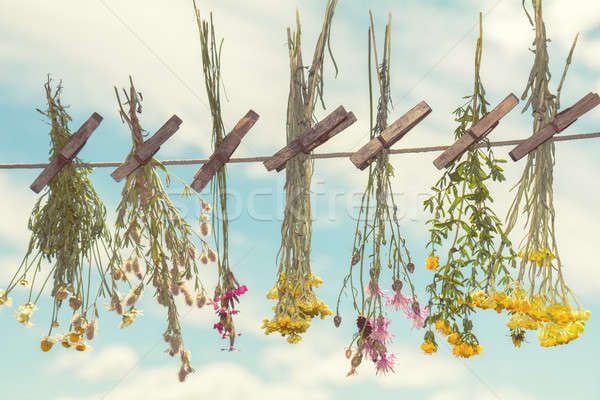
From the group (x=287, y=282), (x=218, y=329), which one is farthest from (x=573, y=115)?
(x=218, y=329)

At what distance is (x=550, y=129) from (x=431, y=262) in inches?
29.7

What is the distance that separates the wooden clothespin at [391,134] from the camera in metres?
2.54

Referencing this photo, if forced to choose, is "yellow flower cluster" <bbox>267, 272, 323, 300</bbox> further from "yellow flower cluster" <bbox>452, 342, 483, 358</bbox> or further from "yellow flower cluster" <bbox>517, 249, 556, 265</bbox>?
"yellow flower cluster" <bbox>517, 249, 556, 265</bbox>

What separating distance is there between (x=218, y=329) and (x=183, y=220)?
80cm

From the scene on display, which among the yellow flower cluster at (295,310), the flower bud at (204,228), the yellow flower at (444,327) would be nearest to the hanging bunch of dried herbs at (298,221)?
the yellow flower cluster at (295,310)

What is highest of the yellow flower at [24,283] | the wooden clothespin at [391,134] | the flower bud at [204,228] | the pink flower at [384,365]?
the flower bud at [204,228]

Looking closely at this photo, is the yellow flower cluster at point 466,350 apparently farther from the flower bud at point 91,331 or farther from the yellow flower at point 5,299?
the yellow flower at point 5,299

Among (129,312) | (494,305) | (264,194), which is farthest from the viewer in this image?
(264,194)

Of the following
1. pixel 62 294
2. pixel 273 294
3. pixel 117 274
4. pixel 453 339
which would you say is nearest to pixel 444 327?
pixel 453 339

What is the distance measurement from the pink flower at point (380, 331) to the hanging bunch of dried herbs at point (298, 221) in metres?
0.20

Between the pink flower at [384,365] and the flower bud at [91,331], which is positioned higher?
the flower bud at [91,331]

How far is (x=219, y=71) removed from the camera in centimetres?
277

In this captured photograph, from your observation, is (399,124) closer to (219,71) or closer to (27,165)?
(219,71)

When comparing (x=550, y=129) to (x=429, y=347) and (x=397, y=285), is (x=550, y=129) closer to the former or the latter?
(x=397, y=285)
